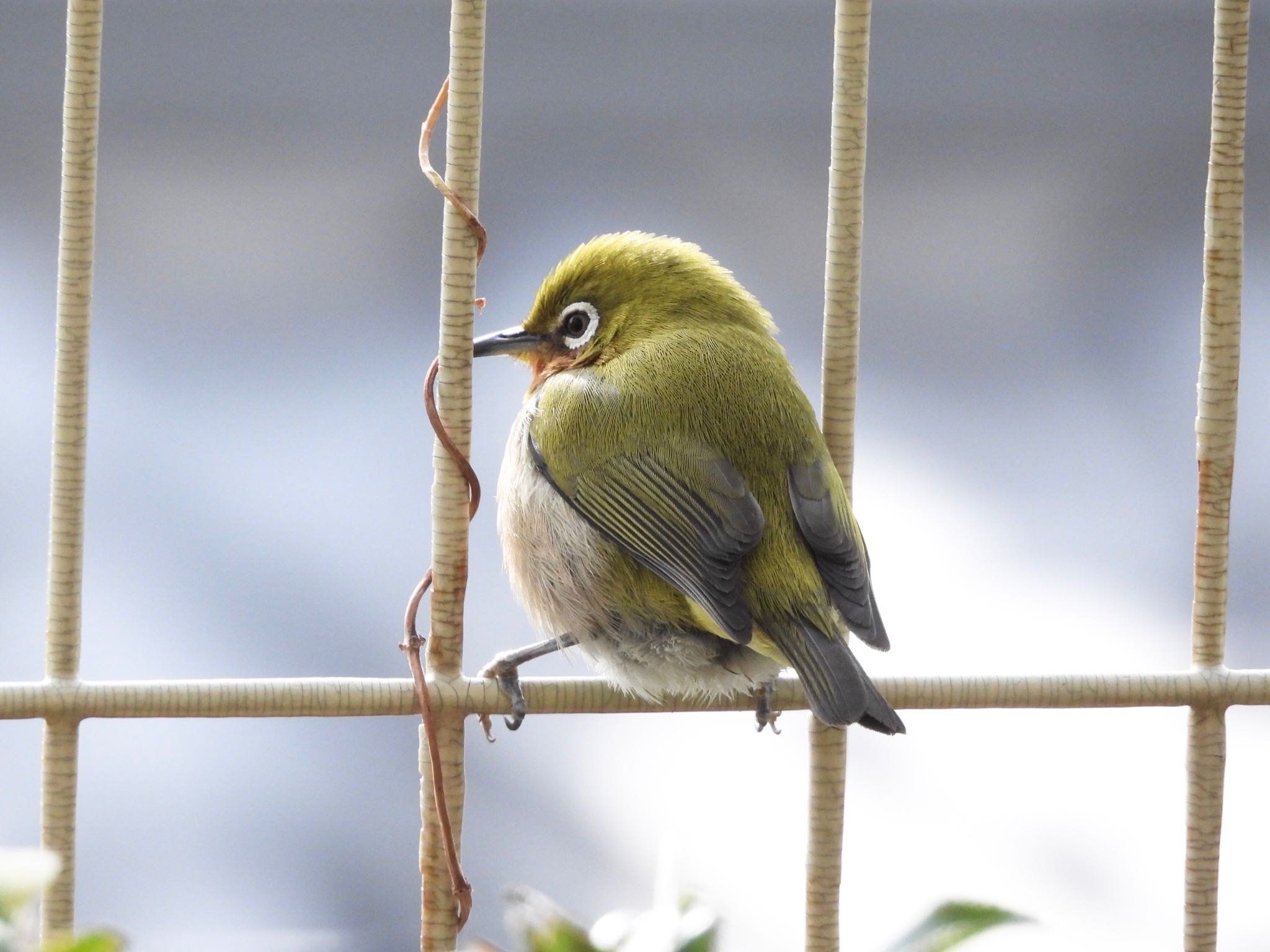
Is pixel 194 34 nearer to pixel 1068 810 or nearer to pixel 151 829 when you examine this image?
pixel 151 829

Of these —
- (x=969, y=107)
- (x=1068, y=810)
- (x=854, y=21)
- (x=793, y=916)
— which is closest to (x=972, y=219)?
(x=969, y=107)

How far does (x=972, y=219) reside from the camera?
6.23 metres

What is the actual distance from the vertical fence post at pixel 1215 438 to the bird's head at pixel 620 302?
52 cm

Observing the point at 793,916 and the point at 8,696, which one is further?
the point at 793,916

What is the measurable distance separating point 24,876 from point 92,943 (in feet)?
0.16

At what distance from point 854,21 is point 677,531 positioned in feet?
1.78

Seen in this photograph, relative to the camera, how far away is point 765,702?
1632 mm

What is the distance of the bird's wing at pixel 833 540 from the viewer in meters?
1.64

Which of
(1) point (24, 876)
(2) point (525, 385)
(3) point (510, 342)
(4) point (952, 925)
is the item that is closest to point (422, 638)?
(3) point (510, 342)

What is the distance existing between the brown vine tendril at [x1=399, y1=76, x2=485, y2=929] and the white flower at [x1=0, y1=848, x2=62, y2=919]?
70cm

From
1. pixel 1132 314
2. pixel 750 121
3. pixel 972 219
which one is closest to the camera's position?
pixel 1132 314

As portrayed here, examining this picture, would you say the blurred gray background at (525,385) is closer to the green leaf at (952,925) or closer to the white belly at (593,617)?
the green leaf at (952,925)

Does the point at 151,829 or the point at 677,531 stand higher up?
the point at 677,531

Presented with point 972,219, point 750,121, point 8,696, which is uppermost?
point 750,121
